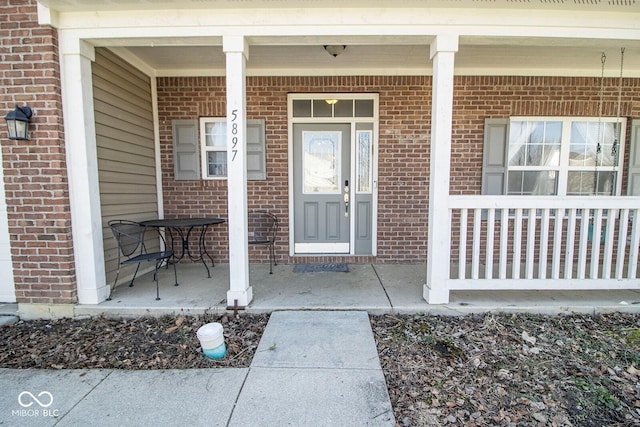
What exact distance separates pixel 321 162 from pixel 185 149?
6.50 ft

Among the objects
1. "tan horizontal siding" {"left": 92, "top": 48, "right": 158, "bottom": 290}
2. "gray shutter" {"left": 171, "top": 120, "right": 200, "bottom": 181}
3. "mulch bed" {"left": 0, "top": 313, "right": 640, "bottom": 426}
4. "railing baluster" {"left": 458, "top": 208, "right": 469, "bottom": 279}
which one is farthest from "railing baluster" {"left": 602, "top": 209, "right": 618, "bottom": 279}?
"tan horizontal siding" {"left": 92, "top": 48, "right": 158, "bottom": 290}

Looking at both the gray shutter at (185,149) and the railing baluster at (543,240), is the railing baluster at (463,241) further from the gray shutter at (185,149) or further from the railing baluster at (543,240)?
the gray shutter at (185,149)

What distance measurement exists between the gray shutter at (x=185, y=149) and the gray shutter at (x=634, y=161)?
620cm

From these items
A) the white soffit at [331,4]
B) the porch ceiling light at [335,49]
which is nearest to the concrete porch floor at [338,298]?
the porch ceiling light at [335,49]

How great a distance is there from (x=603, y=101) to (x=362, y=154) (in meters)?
3.47

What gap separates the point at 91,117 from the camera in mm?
3021

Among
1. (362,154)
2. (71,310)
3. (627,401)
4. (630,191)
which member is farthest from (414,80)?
(71,310)

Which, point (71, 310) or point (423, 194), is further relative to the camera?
point (423, 194)

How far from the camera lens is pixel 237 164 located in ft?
9.55

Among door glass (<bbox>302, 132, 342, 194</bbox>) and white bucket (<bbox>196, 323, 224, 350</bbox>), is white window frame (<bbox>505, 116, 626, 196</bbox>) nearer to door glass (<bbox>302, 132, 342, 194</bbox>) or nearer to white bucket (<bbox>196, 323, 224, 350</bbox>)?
door glass (<bbox>302, 132, 342, 194</bbox>)

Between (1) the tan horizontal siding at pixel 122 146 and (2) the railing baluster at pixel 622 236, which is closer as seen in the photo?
(2) the railing baluster at pixel 622 236

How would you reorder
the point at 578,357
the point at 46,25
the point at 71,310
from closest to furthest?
the point at 578,357
the point at 46,25
the point at 71,310

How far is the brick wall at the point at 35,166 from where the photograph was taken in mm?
2760

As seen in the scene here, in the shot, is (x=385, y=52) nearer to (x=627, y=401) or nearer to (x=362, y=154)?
(x=362, y=154)
